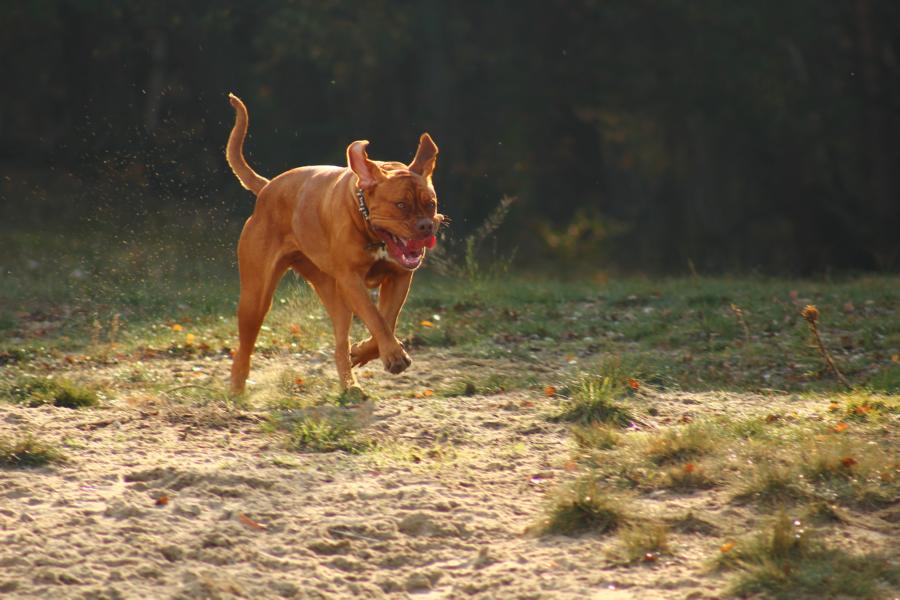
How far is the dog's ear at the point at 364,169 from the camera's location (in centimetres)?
696

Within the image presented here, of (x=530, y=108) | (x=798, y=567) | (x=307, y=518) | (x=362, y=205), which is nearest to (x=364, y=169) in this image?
(x=362, y=205)

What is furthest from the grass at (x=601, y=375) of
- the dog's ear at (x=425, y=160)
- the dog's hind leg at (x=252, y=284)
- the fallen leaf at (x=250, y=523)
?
the dog's ear at (x=425, y=160)

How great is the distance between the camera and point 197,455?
19.2ft

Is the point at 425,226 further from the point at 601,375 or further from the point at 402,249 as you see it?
the point at 601,375

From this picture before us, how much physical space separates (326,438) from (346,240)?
1.50 m

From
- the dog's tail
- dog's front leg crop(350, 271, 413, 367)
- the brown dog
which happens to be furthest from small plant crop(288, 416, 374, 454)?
the dog's tail

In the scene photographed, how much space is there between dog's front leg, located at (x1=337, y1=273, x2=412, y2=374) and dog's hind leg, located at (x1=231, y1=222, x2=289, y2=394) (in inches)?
28.1

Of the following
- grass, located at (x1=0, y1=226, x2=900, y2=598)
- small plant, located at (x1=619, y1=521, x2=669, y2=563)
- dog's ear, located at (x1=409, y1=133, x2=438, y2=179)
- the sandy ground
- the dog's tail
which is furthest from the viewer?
the dog's tail

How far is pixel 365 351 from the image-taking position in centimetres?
746

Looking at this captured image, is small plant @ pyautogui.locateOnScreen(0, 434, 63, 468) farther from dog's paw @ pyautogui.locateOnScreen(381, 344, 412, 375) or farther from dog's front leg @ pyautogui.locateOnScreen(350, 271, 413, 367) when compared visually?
dog's front leg @ pyautogui.locateOnScreen(350, 271, 413, 367)

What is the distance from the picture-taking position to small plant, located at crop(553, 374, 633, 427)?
21.5 feet

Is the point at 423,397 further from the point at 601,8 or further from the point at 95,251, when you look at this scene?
the point at 601,8

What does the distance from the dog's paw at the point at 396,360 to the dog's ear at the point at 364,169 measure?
0.88 meters

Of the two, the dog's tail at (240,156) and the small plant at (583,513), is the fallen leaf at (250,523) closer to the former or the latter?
the small plant at (583,513)
